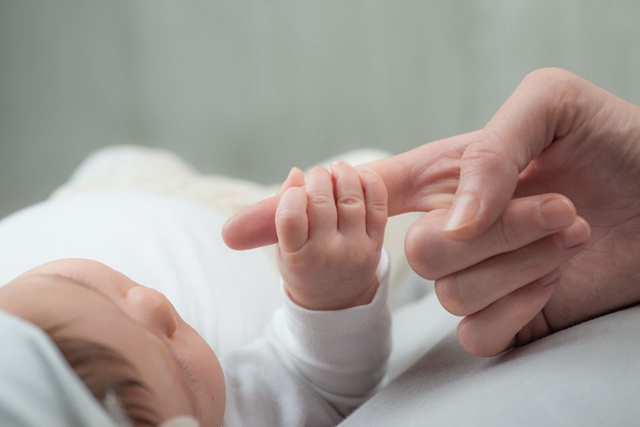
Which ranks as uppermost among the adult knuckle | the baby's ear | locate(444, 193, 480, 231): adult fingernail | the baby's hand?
locate(444, 193, 480, 231): adult fingernail

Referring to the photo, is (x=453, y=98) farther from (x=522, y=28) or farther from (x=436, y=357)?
(x=436, y=357)

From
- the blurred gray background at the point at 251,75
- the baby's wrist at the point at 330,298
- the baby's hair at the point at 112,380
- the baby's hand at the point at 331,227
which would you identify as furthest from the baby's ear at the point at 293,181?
the blurred gray background at the point at 251,75

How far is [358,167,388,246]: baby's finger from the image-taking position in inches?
23.6

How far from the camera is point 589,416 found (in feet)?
1.34

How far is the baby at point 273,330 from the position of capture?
444 mm

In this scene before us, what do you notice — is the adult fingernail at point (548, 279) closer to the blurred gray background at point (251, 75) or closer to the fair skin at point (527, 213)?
the fair skin at point (527, 213)

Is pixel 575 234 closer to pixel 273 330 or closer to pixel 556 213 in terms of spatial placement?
pixel 556 213

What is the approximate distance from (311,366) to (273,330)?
0.08 m

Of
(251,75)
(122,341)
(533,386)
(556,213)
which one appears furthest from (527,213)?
(251,75)

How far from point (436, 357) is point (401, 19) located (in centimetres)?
160

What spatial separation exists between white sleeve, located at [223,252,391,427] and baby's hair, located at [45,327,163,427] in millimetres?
225

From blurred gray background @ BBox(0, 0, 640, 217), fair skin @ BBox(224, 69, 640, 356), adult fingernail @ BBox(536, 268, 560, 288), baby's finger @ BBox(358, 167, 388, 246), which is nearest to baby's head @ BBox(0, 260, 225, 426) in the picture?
fair skin @ BBox(224, 69, 640, 356)

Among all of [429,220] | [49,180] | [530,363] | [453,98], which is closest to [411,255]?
[429,220]

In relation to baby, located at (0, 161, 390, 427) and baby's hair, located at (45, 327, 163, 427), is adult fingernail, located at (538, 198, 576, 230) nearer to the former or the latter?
baby, located at (0, 161, 390, 427)
